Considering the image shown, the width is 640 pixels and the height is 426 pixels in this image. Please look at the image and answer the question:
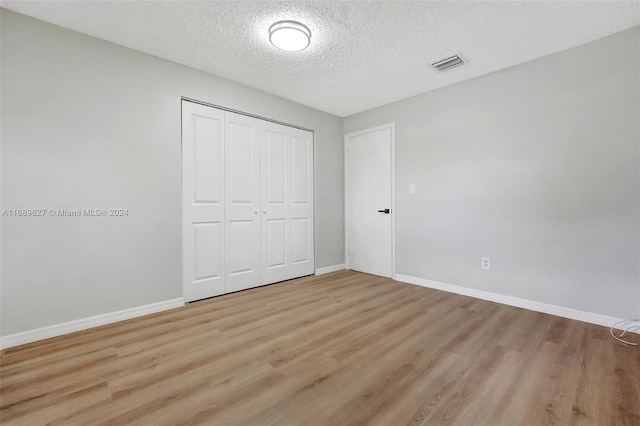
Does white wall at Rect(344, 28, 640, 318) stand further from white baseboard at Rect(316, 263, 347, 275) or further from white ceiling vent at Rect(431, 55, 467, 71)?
white baseboard at Rect(316, 263, 347, 275)

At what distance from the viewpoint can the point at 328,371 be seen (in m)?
1.65

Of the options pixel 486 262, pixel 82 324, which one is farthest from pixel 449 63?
pixel 82 324

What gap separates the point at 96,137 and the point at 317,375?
256 cm

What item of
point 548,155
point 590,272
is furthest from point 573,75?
point 590,272

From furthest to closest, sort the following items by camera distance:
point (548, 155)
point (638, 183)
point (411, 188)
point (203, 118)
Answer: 1. point (411, 188)
2. point (203, 118)
3. point (548, 155)
4. point (638, 183)

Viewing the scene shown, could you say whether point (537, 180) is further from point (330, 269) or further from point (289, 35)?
point (330, 269)

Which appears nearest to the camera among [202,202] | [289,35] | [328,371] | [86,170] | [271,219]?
[328,371]

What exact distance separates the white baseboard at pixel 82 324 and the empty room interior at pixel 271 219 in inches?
0.4

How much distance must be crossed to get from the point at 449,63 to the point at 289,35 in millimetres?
1638

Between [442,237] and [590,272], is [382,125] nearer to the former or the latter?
[442,237]

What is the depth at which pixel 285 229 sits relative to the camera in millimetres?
3709

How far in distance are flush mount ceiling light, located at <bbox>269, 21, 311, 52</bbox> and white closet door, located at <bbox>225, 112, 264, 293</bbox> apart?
1182 mm

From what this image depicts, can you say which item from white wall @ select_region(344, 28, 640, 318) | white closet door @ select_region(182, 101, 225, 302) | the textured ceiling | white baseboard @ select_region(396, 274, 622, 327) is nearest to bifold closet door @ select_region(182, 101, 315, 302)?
white closet door @ select_region(182, 101, 225, 302)

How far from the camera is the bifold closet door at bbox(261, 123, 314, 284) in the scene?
351cm
